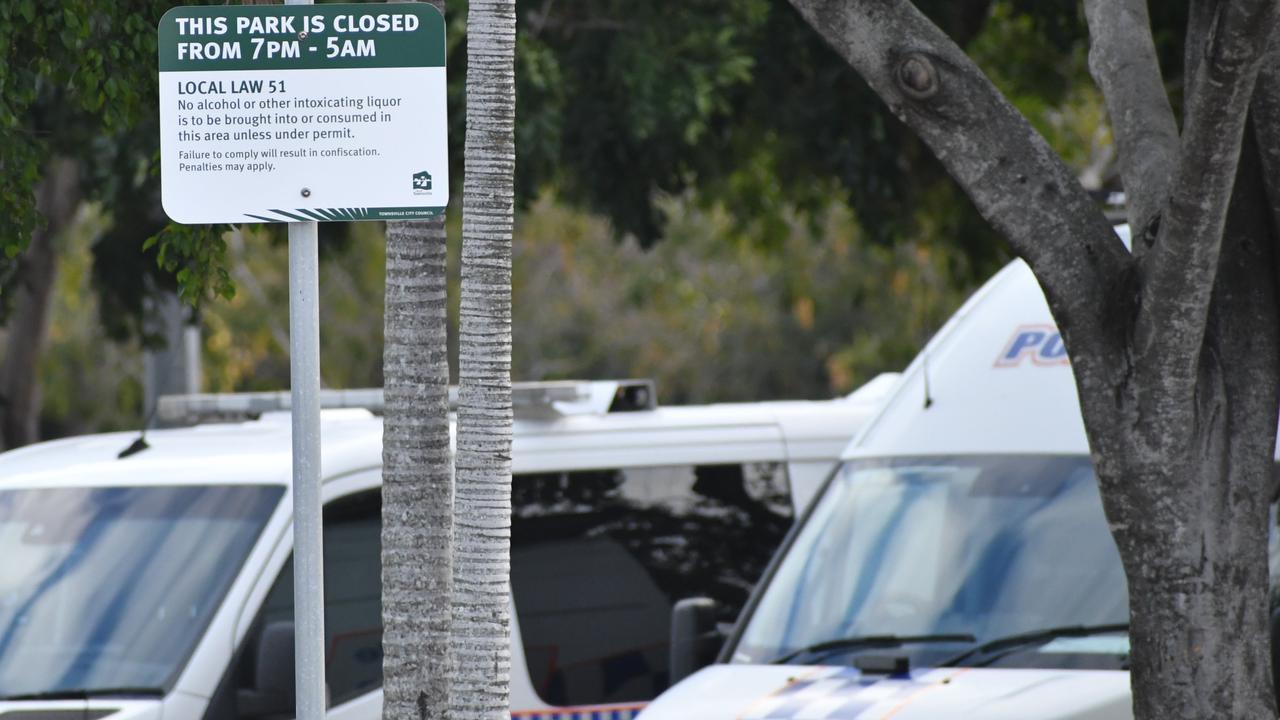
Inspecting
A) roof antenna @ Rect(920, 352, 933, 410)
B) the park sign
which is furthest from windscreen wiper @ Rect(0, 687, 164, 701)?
roof antenna @ Rect(920, 352, 933, 410)

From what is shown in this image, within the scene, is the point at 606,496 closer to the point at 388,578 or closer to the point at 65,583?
the point at 65,583

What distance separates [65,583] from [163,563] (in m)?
0.33

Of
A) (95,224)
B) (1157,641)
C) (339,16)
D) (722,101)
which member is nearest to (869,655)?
(1157,641)

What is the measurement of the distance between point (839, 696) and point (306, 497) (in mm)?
2196

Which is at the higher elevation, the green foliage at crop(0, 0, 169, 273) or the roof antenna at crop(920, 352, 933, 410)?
the green foliage at crop(0, 0, 169, 273)

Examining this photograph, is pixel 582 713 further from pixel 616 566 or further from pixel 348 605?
pixel 348 605

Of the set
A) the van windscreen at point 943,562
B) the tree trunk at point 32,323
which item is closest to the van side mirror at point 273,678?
the van windscreen at point 943,562

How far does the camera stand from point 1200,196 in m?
4.21

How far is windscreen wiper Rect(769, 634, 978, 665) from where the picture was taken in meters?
5.72

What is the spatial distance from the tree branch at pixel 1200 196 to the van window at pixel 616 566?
3077 mm

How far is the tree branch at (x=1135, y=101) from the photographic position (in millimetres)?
4820

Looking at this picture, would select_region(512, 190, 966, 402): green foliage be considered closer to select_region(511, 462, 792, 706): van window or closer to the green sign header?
select_region(511, 462, 792, 706): van window

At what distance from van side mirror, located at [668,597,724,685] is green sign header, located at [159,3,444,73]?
2.86 metres

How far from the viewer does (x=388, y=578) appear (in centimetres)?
458
